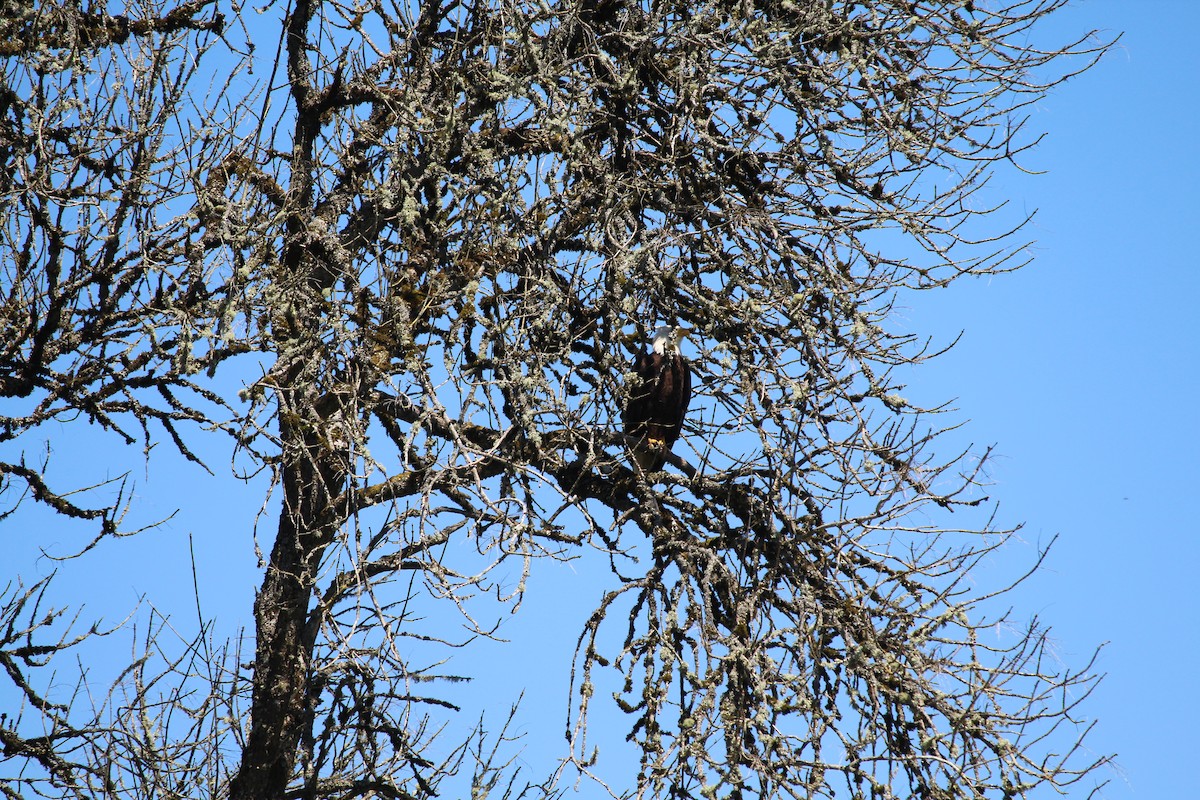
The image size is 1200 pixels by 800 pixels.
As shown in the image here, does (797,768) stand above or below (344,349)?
below

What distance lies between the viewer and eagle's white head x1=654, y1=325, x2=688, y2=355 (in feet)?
17.5

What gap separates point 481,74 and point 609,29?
805 mm

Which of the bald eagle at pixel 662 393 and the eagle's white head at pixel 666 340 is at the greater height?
the eagle's white head at pixel 666 340

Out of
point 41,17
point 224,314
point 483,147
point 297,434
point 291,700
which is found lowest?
point 291,700

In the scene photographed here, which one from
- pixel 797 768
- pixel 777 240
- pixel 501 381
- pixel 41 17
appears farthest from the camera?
pixel 41 17

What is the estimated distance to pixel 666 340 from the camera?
546cm

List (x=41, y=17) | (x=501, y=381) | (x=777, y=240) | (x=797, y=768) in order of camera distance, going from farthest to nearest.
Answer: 1. (x=41, y=17)
2. (x=777, y=240)
3. (x=501, y=381)
4. (x=797, y=768)

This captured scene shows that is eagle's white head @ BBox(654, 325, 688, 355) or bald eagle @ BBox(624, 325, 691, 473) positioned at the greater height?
eagle's white head @ BBox(654, 325, 688, 355)

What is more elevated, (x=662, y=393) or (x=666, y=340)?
(x=666, y=340)

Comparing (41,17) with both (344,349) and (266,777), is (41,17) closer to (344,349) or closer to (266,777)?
(344,349)

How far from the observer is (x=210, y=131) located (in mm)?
5188

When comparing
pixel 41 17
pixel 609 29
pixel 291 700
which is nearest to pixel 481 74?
pixel 609 29

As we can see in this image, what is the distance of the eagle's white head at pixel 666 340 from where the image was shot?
5339mm

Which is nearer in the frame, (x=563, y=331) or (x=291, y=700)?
(x=563, y=331)
